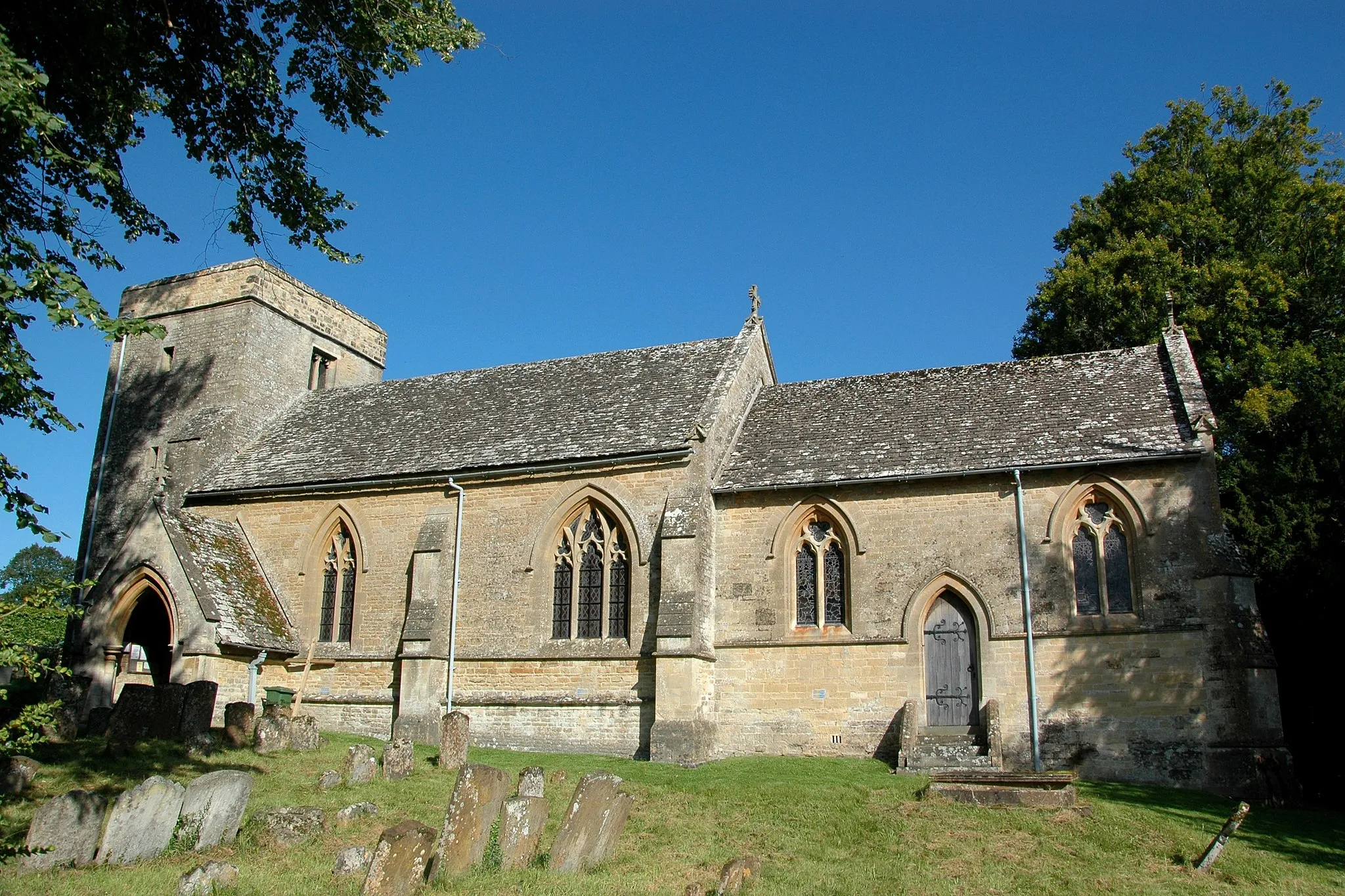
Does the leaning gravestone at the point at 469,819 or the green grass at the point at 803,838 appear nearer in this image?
the leaning gravestone at the point at 469,819

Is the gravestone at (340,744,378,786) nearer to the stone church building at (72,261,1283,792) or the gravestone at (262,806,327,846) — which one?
the gravestone at (262,806,327,846)

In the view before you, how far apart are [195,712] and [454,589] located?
6940mm

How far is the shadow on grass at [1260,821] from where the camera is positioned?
47.7ft

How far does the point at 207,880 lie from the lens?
10.8 metres

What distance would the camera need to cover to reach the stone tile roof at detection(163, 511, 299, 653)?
2372cm

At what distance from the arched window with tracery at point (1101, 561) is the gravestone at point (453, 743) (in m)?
12.5

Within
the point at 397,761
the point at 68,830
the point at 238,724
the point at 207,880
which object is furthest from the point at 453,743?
the point at 207,880

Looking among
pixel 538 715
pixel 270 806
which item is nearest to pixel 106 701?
pixel 538 715

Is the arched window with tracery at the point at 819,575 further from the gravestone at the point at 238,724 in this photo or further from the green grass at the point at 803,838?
the gravestone at the point at 238,724

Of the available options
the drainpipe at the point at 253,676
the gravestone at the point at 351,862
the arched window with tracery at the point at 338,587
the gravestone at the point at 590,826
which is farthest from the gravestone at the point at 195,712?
the gravestone at the point at 590,826

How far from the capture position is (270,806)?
1470 centimetres

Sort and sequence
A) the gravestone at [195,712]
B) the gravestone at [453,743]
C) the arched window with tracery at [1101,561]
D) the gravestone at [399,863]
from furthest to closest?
the arched window with tracery at [1101,561] < the gravestone at [453,743] < the gravestone at [195,712] < the gravestone at [399,863]

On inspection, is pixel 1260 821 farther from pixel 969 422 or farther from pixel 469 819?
pixel 469 819

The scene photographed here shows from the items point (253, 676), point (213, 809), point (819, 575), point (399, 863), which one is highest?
point (819, 575)
